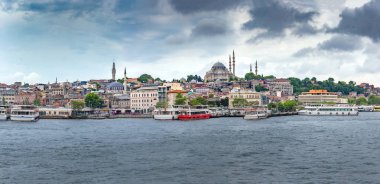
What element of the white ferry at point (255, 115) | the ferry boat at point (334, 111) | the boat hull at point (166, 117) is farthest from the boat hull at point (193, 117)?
the ferry boat at point (334, 111)

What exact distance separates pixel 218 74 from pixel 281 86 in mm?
16305

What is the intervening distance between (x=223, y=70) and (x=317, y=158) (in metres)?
114

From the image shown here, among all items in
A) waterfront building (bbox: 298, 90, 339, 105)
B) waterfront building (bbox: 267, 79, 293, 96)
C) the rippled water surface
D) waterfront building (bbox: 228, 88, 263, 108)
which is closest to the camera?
the rippled water surface

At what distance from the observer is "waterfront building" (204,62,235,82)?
135 metres

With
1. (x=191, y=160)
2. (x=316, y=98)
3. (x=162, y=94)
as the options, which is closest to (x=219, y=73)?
(x=316, y=98)

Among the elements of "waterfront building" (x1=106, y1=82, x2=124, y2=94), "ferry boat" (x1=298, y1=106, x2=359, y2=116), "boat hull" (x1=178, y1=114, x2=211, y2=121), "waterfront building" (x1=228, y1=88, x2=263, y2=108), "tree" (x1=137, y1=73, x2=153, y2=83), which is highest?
"tree" (x1=137, y1=73, x2=153, y2=83)

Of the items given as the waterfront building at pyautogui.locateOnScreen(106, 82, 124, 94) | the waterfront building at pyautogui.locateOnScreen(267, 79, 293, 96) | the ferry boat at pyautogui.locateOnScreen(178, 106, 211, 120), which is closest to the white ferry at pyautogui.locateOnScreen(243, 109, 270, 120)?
the ferry boat at pyautogui.locateOnScreen(178, 106, 211, 120)

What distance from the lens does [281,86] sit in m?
129

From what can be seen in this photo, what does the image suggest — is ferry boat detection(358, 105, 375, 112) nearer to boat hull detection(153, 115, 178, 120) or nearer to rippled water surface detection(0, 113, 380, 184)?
boat hull detection(153, 115, 178, 120)

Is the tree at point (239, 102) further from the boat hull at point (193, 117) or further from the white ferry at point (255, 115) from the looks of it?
the white ferry at point (255, 115)

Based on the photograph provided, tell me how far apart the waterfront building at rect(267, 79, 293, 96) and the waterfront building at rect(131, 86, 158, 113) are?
4495cm

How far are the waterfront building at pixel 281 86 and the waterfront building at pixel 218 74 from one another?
1070cm

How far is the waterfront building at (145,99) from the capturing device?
83188 mm

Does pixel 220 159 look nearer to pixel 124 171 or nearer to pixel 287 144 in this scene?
pixel 124 171
